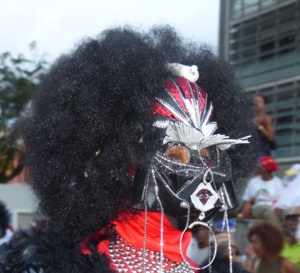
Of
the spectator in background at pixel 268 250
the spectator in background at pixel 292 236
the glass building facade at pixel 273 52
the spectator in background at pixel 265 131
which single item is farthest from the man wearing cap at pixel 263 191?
the glass building facade at pixel 273 52

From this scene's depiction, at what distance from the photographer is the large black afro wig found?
175cm

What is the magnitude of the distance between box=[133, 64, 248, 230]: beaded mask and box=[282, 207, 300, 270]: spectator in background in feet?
8.16

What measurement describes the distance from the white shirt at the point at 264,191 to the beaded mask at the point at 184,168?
3.32m

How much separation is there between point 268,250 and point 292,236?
32 centimetres

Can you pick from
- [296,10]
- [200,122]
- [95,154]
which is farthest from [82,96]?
[296,10]

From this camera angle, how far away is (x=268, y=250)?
4113 mm

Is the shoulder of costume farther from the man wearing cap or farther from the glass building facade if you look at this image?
the glass building facade

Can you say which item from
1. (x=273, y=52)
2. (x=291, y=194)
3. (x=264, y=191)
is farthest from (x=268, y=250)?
(x=273, y=52)

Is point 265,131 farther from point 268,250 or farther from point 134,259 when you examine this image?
point 134,259

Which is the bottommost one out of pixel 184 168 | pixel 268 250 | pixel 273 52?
pixel 268 250

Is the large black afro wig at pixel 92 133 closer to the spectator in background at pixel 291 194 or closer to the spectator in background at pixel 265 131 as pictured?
the spectator in background at pixel 291 194

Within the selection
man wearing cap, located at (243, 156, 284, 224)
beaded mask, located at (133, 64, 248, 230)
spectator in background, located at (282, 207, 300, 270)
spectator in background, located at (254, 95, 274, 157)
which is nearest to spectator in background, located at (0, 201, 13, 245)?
man wearing cap, located at (243, 156, 284, 224)

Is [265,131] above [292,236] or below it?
above

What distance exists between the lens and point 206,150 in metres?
1.82
